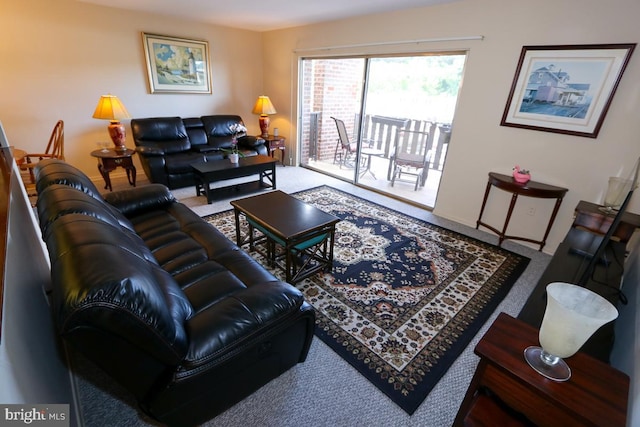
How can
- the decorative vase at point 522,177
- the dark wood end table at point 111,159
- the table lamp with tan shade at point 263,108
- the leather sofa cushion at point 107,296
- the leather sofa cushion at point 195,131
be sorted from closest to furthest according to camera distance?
the leather sofa cushion at point 107,296 → the decorative vase at point 522,177 → the dark wood end table at point 111,159 → the leather sofa cushion at point 195,131 → the table lamp with tan shade at point 263,108

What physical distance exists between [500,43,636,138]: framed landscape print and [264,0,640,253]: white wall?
56mm

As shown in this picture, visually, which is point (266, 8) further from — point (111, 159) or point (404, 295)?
point (404, 295)

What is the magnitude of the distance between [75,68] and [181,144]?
1.50m

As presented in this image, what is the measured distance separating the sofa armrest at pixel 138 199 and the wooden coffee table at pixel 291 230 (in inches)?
23.7

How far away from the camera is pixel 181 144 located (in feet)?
14.3

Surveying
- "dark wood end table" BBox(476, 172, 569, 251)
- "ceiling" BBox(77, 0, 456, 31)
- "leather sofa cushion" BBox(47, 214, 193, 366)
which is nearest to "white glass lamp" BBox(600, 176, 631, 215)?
"dark wood end table" BBox(476, 172, 569, 251)

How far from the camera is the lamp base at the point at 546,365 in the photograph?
34.5 inches

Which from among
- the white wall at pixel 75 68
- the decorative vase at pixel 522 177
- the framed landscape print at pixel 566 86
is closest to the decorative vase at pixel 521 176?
the decorative vase at pixel 522 177

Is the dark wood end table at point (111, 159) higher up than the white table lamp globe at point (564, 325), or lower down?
lower down

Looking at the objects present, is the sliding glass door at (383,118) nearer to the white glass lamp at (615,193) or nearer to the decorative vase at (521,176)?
the decorative vase at (521,176)

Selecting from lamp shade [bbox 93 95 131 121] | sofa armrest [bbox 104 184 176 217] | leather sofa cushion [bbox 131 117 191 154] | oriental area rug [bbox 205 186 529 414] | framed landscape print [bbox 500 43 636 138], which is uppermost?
framed landscape print [bbox 500 43 636 138]

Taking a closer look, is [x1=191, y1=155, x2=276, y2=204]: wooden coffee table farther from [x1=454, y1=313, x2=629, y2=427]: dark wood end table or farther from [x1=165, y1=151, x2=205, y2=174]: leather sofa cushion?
[x1=454, y1=313, x2=629, y2=427]: dark wood end table

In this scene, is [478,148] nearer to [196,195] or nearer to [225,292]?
[225,292]

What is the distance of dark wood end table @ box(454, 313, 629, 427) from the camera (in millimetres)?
808
